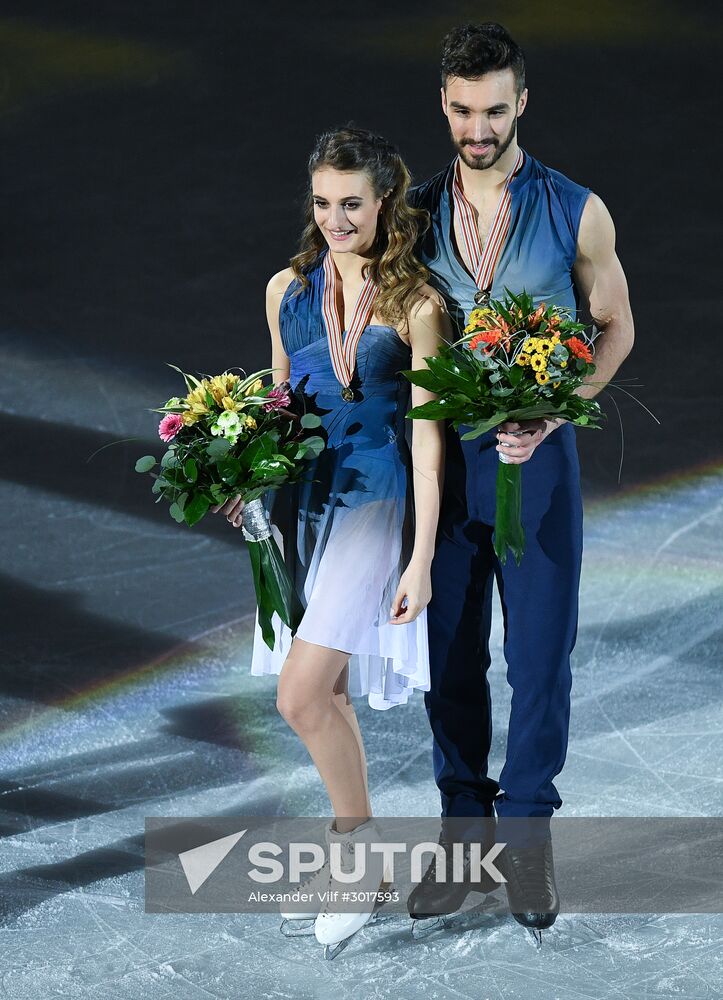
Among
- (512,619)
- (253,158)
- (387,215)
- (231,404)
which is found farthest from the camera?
(253,158)

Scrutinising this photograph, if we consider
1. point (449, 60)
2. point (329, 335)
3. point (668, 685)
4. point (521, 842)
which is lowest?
point (668, 685)

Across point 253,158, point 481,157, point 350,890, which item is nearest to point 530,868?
point 350,890

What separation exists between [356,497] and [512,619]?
513 mm

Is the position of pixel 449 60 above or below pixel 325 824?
above

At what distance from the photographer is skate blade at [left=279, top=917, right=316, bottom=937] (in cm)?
320

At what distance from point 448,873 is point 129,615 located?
251 centimetres

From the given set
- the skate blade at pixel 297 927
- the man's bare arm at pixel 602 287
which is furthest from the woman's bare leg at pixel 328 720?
the man's bare arm at pixel 602 287

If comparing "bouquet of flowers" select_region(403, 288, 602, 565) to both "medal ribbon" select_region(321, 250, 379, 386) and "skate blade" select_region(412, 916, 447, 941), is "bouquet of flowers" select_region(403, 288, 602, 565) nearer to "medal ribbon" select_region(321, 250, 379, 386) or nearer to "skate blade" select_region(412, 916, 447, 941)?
"medal ribbon" select_region(321, 250, 379, 386)

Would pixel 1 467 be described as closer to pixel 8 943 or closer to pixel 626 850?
pixel 8 943

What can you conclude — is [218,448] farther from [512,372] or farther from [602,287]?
[602,287]

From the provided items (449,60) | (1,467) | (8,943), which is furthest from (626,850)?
(1,467)

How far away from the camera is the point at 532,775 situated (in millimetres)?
3203

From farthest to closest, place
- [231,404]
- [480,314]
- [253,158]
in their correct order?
[253,158] → [231,404] → [480,314]

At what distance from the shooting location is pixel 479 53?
3016 millimetres
